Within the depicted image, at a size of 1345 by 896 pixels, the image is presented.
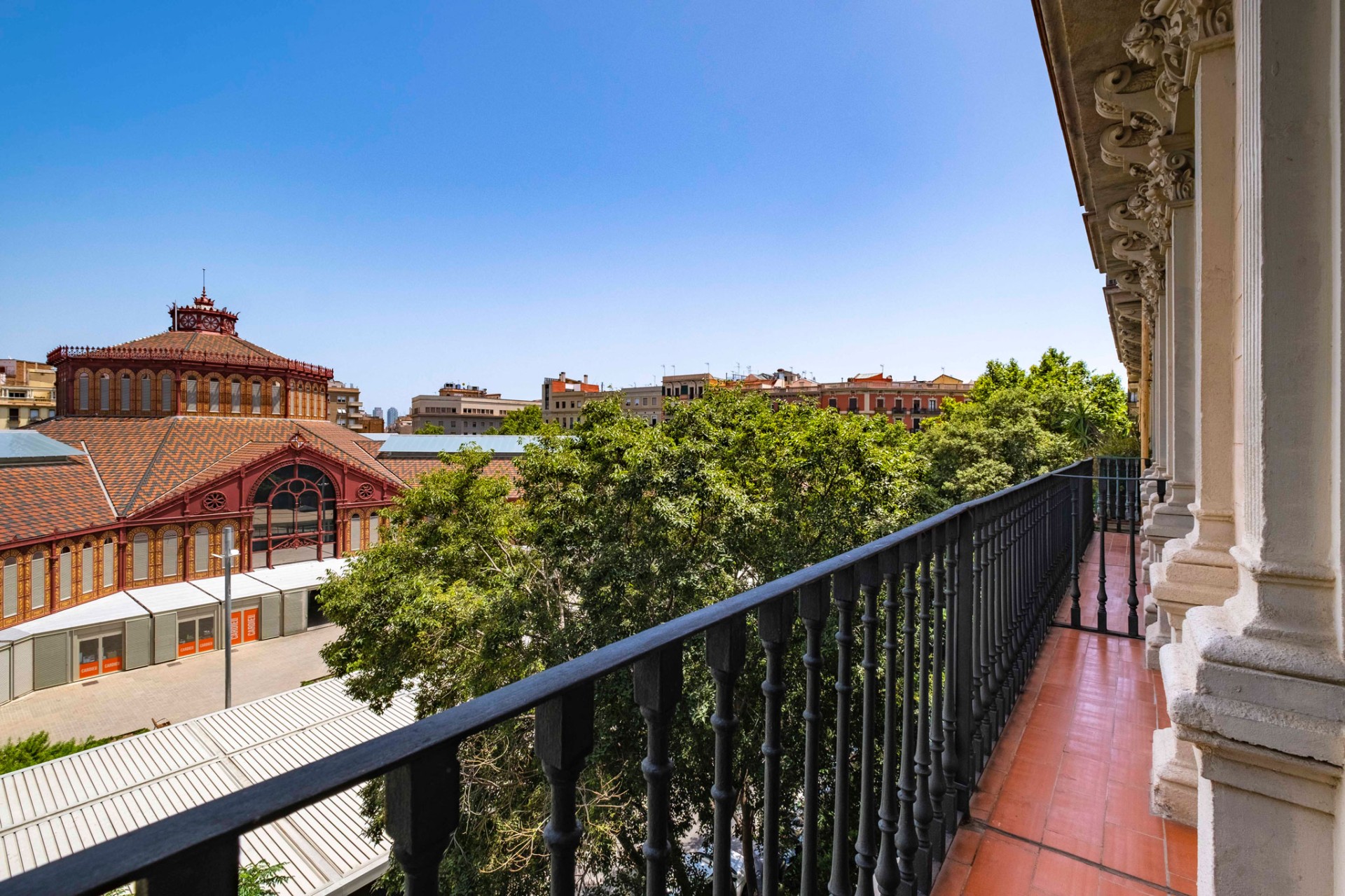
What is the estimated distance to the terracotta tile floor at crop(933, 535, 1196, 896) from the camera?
7.09 ft

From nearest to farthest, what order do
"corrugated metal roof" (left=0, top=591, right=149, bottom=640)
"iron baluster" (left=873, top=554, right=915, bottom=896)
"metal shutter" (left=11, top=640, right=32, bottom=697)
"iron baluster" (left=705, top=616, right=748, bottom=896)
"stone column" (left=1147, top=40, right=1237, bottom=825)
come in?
1. "iron baluster" (left=705, top=616, right=748, bottom=896)
2. "iron baluster" (left=873, top=554, right=915, bottom=896)
3. "stone column" (left=1147, top=40, right=1237, bottom=825)
4. "metal shutter" (left=11, top=640, right=32, bottom=697)
5. "corrugated metal roof" (left=0, top=591, right=149, bottom=640)

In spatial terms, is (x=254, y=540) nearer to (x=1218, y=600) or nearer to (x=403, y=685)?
(x=403, y=685)

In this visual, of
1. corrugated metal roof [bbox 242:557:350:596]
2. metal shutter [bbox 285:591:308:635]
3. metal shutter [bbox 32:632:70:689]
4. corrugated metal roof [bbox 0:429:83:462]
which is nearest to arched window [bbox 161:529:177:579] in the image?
corrugated metal roof [bbox 242:557:350:596]

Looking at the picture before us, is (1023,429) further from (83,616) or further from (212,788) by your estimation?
(83,616)

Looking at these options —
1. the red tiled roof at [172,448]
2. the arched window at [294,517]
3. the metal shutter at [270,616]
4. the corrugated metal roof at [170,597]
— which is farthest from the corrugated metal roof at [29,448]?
the metal shutter at [270,616]

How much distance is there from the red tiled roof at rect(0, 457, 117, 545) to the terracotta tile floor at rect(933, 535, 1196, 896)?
2445 cm

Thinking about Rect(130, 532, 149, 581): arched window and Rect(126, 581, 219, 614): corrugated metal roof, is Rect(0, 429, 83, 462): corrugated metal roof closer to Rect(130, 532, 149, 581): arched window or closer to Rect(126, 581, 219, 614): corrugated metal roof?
Rect(130, 532, 149, 581): arched window

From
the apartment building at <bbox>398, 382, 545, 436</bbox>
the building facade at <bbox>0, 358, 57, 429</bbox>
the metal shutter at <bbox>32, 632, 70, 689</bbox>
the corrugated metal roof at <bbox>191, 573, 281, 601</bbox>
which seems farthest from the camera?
the apartment building at <bbox>398, 382, 545, 436</bbox>

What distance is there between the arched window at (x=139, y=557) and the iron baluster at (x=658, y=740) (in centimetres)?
2791

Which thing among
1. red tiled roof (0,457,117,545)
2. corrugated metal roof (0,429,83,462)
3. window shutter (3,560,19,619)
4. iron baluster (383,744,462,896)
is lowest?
window shutter (3,560,19,619)

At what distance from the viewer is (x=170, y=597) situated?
2106 cm

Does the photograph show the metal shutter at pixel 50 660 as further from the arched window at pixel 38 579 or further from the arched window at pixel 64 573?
the arched window at pixel 64 573

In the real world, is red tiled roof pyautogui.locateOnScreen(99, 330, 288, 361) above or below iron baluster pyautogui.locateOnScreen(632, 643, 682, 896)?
above

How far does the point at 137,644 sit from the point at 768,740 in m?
24.8
